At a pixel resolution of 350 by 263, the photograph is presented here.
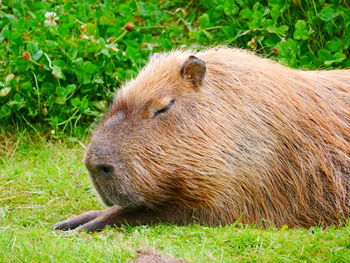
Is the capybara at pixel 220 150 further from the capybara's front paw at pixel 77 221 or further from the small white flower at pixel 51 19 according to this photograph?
the small white flower at pixel 51 19

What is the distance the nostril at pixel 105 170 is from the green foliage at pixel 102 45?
8.80 feet

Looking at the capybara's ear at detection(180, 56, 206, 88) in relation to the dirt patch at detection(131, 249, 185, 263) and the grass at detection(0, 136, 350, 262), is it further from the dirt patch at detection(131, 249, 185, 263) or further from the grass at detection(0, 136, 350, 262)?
the dirt patch at detection(131, 249, 185, 263)

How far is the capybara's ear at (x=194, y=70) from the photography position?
5.93 m

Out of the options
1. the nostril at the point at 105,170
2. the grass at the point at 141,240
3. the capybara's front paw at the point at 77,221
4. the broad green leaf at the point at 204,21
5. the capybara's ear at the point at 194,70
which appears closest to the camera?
the grass at the point at 141,240

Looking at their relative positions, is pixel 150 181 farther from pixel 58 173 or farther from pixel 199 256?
pixel 58 173

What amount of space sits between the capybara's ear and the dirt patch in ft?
5.35

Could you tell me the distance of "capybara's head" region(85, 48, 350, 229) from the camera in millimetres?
5762

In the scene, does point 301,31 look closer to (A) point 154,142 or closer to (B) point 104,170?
(A) point 154,142

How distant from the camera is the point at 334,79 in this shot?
6.53m

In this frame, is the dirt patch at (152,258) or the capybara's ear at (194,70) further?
the capybara's ear at (194,70)

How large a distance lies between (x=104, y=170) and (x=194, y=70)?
1048 millimetres

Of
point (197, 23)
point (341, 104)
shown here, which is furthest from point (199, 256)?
point (197, 23)

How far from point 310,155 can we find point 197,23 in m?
4.09

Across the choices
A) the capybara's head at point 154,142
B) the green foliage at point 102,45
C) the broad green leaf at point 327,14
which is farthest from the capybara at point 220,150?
the broad green leaf at point 327,14
